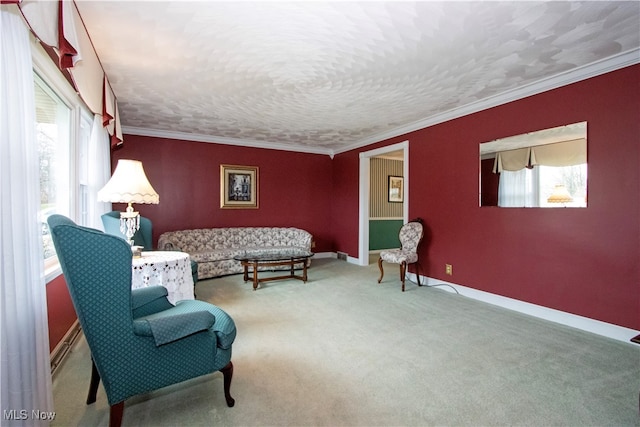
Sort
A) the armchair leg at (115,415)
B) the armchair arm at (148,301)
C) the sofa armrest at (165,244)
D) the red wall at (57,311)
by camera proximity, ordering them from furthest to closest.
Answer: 1. the sofa armrest at (165,244)
2. the red wall at (57,311)
3. the armchair arm at (148,301)
4. the armchair leg at (115,415)

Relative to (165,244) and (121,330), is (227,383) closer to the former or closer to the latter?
(121,330)

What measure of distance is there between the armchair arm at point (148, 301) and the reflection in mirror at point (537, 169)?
3593 millimetres

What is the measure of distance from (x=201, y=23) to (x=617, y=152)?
141 inches

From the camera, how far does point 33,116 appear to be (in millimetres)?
1551

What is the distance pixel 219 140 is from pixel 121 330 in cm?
490

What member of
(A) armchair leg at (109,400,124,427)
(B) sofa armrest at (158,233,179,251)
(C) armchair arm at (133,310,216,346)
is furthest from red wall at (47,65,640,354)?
(C) armchair arm at (133,310,216,346)

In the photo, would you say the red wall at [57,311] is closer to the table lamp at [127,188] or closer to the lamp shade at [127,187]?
the table lamp at [127,188]

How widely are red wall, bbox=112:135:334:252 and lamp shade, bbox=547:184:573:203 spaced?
444 cm

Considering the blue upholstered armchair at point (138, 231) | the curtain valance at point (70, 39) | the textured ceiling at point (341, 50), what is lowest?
the blue upholstered armchair at point (138, 231)

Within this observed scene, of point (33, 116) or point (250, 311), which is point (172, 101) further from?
point (250, 311)

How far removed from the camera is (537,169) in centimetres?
325

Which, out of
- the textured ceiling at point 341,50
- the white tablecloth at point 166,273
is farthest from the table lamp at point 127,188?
the textured ceiling at point 341,50

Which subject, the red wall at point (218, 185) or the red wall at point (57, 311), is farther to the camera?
the red wall at point (218, 185)

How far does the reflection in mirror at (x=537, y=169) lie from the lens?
296cm
